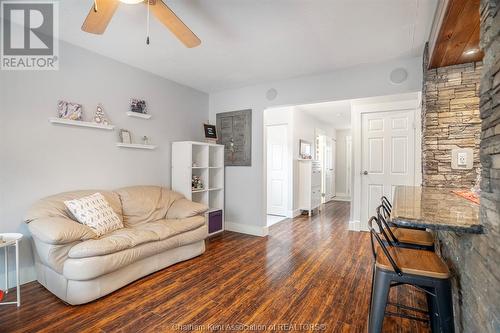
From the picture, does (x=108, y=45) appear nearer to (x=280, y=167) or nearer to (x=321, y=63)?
(x=321, y=63)

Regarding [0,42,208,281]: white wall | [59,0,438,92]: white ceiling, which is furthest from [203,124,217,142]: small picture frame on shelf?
[59,0,438,92]: white ceiling

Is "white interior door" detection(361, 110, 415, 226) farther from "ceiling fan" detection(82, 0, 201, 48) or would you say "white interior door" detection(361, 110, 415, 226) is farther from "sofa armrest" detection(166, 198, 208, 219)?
"ceiling fan" detection(82, 0, 201, 48)

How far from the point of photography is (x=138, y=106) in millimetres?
3357

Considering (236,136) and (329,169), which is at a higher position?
(236,136)

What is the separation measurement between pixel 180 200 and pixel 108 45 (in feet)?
6.52

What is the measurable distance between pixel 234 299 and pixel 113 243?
1.15 meters

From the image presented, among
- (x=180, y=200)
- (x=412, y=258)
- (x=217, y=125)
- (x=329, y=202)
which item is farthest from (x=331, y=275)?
(x=329, y=202)

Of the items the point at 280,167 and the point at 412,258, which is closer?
the point at 412,258

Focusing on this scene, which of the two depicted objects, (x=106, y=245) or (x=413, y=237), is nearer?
(x=413, y=237)

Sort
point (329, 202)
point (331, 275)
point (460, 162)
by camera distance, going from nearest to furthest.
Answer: point (460, 162) < point (331, 275) < point (329, 202)

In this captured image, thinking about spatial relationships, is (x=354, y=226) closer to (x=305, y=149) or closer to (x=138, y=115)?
(x=305, y=149)

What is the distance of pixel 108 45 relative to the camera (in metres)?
2.72

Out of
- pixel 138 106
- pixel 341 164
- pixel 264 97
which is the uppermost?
pixel 264 97

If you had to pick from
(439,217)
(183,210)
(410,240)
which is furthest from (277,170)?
(439,217)
